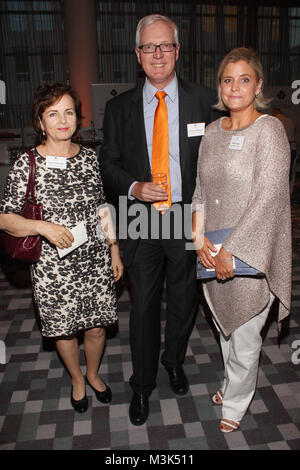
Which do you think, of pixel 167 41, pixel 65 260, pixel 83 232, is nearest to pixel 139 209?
pixel 83 232

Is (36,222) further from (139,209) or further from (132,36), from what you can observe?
(132,36)

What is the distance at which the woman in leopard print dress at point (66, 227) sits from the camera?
1.78 metres

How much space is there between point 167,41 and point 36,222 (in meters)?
1.11

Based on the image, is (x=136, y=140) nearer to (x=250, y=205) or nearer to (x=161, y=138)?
(x=161, y=138)

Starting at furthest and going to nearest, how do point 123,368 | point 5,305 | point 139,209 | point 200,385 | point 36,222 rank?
1. point 5,305
2. point 123,368
3. point 200,385
4. point 139,209
5. point 36,222

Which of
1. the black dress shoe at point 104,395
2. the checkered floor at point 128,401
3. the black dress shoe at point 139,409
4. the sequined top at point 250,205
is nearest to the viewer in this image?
the sequined top at point 250,205

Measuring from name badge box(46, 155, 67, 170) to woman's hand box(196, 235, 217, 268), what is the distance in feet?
2.55

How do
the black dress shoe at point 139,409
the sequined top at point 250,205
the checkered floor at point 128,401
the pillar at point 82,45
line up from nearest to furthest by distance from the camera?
the sequined top at point 250,205
the checkered floor at point 128,401
the black dress shoe at point 139,409
the pillar at point 82,45

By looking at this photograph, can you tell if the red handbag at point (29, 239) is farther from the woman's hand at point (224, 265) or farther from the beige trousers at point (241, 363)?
the beige trousers at point (241, 363)

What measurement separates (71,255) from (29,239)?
23 cm

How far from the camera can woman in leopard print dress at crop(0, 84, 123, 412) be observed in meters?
1.78

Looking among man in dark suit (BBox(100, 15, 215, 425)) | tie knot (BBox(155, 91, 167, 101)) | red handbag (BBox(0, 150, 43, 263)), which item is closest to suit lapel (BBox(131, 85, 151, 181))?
man in dark suit (BBox(100, 15, 215, 425))

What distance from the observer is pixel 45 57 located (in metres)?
12.7

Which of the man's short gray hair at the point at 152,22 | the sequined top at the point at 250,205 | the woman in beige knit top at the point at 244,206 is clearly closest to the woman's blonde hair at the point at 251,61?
the woman in beige knit top at the point at 244,206
